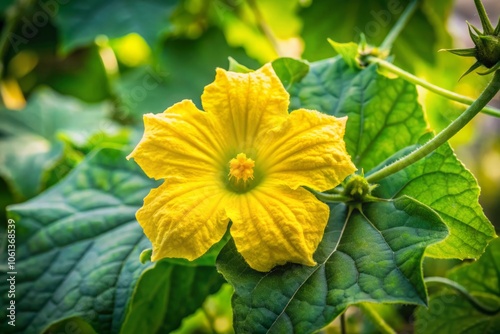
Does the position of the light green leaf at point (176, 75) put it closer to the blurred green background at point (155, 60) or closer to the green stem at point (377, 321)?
the blurred green background at point (155, 60)

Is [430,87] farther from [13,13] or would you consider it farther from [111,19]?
[13,13]

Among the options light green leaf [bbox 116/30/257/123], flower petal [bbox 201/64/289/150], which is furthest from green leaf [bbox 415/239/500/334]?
light green leaf [bbox 116/30/257/123]

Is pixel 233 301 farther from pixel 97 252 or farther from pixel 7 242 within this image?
pixel 7 242

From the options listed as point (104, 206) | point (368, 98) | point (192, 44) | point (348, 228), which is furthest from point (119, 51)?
point (348, 228)

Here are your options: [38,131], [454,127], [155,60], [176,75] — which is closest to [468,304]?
[454,127]

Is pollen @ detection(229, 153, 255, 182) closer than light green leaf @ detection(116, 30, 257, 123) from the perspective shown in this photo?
Yes

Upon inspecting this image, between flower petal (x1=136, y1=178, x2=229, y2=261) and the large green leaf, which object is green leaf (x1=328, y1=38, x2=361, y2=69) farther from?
flower petal (x1=136, y1=178, x2=229, y2=261)
